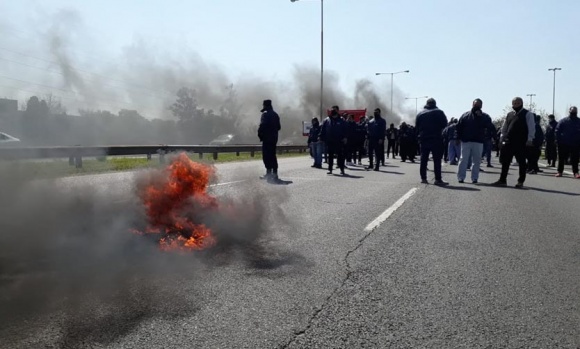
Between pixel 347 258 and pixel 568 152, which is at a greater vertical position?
pixel 568 152

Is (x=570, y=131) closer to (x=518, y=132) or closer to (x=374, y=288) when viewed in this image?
(x=518, y=132)

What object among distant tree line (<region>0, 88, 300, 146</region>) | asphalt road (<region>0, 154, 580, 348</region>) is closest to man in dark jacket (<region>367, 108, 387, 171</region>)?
distant tree line (<region>0, 88, 300, 146</region>)

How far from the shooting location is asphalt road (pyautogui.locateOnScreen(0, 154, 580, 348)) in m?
3.53

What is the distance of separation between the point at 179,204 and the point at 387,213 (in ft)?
13.3

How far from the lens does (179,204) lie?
588cm

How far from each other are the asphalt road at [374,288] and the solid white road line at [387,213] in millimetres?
59

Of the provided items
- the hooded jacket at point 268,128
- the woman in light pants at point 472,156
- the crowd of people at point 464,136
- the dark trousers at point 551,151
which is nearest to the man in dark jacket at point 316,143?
the crowd of people at point 464,136

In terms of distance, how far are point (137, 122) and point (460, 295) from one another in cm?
853

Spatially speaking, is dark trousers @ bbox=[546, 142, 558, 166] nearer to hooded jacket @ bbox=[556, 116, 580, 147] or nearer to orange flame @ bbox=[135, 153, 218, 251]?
hooded jacket @ bbox=[556, 116, 580, 147]

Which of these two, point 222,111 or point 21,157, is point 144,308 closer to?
point 21,157

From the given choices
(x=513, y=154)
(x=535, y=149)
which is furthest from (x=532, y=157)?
(x=513, y=154)

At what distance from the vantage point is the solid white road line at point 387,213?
25.2 feet

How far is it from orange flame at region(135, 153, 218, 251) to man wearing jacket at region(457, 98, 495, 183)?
9750 millimetres

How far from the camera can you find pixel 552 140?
2406 centimetres
